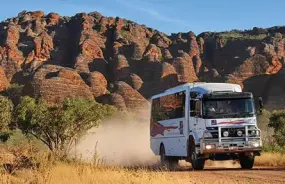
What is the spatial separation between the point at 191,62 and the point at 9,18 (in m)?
76.6

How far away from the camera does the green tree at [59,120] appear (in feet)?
134

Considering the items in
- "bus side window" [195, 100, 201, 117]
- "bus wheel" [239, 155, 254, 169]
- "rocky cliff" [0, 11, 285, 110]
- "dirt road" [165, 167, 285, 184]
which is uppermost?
"rocky cliff" [0, 11, 285, 110]

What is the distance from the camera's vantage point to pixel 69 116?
133 feet

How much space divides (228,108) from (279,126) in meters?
24.5

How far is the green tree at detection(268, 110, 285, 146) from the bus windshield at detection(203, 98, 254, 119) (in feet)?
59.6

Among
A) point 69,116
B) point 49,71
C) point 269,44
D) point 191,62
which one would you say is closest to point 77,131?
point 69,116

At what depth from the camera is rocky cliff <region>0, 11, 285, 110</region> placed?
332 ft

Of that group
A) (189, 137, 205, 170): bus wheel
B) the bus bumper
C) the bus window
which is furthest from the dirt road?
the bus window

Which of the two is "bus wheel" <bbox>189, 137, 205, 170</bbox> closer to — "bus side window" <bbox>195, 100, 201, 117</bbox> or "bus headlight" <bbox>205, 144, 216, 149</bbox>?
"bus headlight" <bbox>205, 144, 216, 149</bbox>

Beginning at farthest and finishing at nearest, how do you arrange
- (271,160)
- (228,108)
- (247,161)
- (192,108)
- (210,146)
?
(271,160), (247,161), (192,108), (228,108), (210,146)

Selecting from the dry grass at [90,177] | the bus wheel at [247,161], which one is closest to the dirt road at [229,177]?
the dry grass at [90,177]

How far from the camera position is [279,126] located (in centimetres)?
4441

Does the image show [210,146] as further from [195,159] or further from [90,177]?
[90,177]

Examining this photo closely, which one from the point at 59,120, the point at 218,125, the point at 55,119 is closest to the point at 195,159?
the point at 218,125
